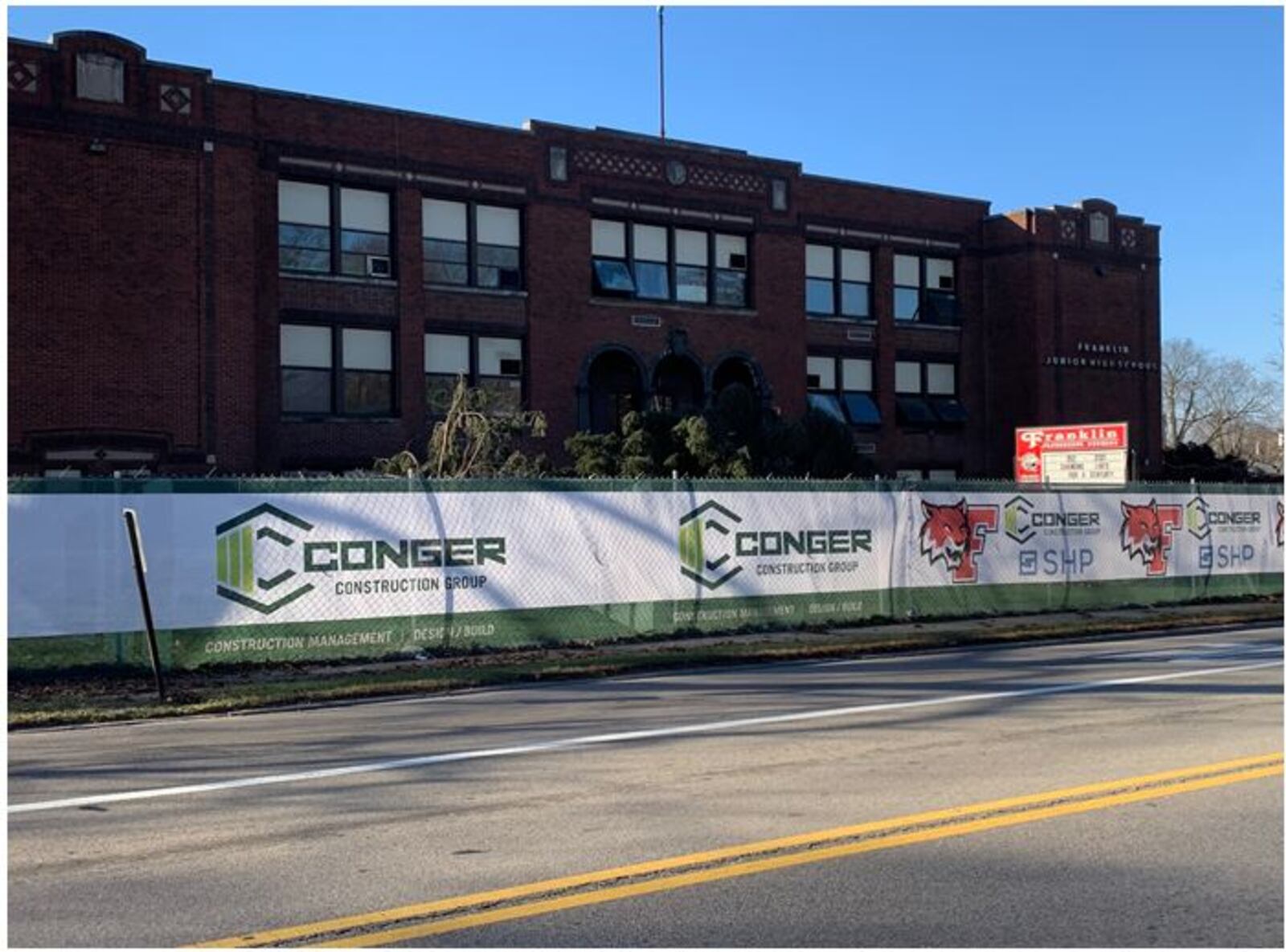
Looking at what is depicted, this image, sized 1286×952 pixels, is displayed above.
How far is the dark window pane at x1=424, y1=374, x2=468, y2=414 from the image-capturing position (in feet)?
103

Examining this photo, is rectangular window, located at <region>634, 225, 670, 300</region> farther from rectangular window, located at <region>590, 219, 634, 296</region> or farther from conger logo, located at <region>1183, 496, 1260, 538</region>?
conger logo, located at <region>1183, 496, 1260, 538</region>

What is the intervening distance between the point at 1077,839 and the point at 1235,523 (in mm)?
20702

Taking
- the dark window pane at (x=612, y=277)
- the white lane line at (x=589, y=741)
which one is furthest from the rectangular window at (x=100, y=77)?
the white lane line at (x=589, y=741)

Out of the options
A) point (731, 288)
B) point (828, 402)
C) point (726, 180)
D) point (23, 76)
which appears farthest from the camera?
point (828, 402)

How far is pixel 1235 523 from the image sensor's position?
25.8m

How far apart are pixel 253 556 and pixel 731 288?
2313 centimetres

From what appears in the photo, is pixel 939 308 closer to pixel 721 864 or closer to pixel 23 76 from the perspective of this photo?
pixel 23 76

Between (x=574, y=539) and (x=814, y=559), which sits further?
(x=814, y=559)

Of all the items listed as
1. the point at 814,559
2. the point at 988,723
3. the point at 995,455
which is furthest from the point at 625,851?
the point at 995,455

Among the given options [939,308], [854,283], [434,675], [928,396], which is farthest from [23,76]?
[939,308]

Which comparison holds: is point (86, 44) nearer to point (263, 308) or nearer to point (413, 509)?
point (263, 308)

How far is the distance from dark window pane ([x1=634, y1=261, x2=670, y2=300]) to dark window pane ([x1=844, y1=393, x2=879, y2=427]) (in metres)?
6.48

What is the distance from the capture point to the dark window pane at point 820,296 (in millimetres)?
38188

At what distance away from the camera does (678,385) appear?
118 feet
